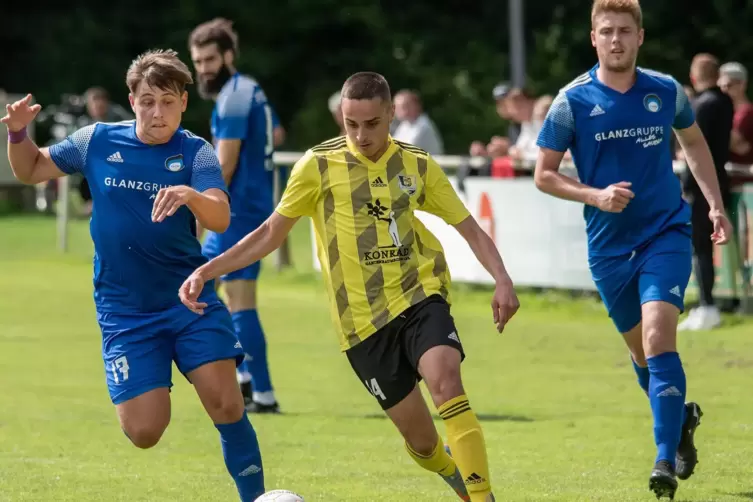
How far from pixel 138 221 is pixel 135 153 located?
0.95ft

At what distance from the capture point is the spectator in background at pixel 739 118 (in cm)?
1435

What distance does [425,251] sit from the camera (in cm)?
652

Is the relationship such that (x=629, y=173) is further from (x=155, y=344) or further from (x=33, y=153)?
(x=33, y=153)

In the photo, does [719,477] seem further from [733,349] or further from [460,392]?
[733,349]

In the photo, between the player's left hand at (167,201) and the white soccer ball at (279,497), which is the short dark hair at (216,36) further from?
the white soccer ball at (279,497)

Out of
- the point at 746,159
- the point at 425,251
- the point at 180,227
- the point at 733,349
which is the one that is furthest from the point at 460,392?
the point at 746,159

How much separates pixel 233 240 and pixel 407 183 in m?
3.52

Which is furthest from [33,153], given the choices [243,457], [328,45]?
A: [328,45]

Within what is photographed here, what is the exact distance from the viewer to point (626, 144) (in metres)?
7.38

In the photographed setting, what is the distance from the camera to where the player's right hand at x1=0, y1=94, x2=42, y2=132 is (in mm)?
6402

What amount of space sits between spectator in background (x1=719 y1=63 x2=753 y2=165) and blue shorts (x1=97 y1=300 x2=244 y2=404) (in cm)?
886

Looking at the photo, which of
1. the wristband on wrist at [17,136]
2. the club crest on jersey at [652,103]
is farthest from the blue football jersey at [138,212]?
the club crest on jersey at [652,103]

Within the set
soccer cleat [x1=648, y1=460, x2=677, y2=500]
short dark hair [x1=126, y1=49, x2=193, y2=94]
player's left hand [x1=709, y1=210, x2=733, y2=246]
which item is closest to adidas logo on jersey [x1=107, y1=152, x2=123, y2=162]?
short dark hair [x1=126, y1=49, x2=193, y2=94]

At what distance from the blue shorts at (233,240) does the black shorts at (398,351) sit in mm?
3418
